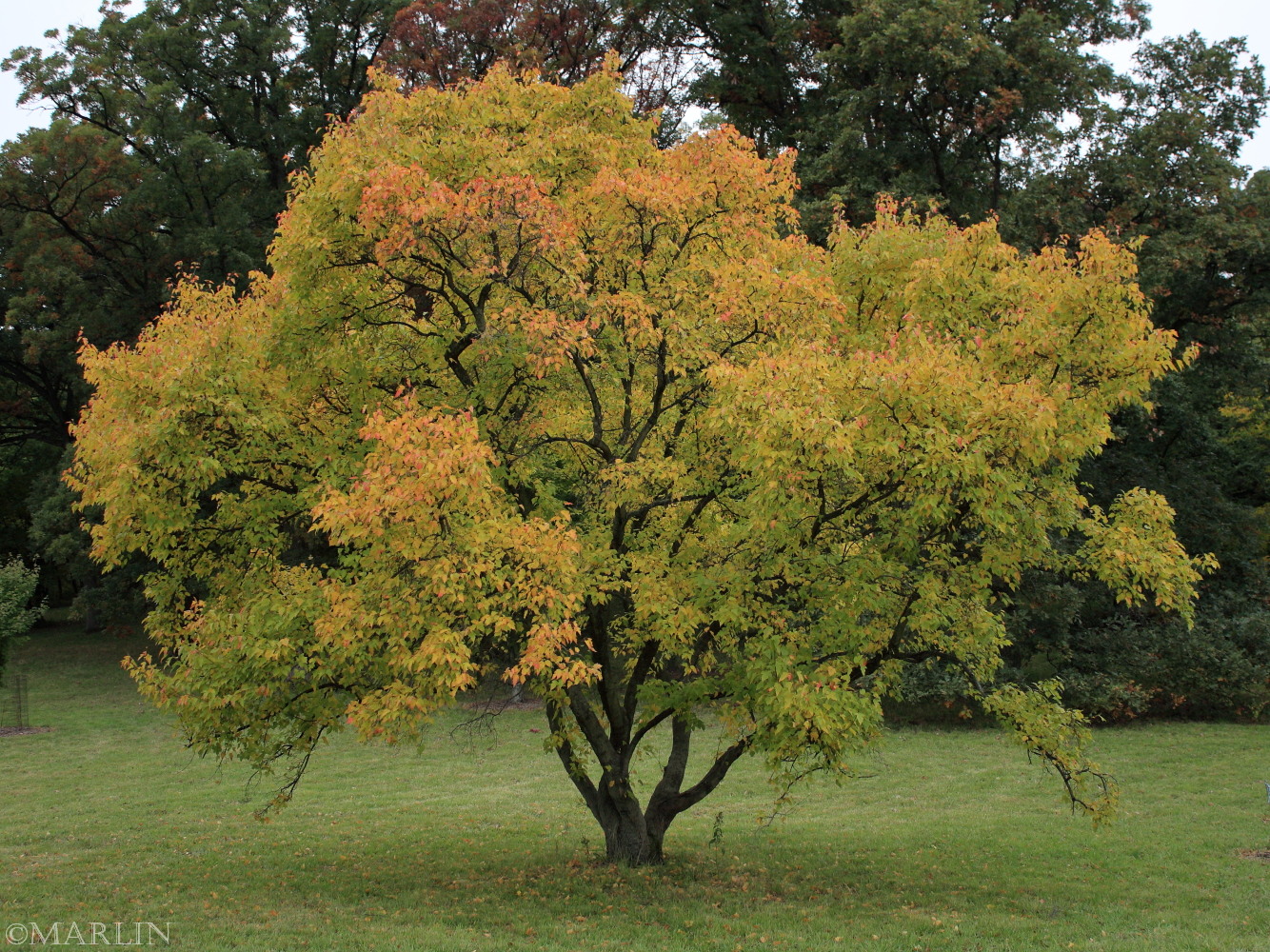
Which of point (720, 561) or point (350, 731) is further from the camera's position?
point (350, 731)

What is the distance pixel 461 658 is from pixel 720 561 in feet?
10.7

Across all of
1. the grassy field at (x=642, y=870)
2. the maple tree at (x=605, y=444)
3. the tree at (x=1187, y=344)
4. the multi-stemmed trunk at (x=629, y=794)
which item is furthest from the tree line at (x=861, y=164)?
the multi-stemmed trunk at (x=629, y=794)

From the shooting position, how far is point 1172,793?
667 inches

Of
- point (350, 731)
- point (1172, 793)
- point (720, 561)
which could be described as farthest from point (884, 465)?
point (350, 731)

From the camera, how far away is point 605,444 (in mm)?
11586

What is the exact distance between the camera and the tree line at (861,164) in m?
23.2

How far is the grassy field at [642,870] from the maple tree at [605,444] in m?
1.49

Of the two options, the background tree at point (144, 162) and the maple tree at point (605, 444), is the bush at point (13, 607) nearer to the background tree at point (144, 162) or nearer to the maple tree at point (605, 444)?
the background tree at point (144, 162)

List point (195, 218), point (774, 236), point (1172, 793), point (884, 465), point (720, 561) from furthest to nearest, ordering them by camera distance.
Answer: point (195, 218) < point (1172, 793) < point (774, 236) < point (720, 561) < point (884, 465)

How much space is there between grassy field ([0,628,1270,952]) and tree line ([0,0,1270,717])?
4004 mm

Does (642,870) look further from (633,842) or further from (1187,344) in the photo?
(1187,344)

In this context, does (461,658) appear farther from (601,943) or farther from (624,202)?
(624,202)

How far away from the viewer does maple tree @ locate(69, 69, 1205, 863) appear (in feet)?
28.2

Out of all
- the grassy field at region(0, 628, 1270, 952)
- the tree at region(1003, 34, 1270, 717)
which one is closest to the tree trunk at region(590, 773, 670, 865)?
the grassy field at region(0, 628, 1270, 952)
